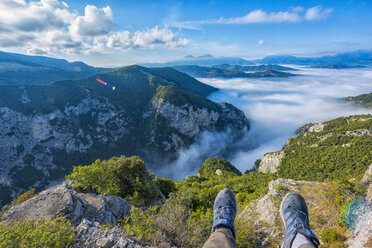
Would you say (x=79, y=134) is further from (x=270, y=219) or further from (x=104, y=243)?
(x=270, y=219)

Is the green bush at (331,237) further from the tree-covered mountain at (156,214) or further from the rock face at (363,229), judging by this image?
the rock face at (363,229)

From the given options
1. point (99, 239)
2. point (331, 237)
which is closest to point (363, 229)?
point (331, 237)

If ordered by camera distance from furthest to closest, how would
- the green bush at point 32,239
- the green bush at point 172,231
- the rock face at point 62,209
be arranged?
the rock face at point 62,209
the green bush at point 172,231
the green bush at point 32,239

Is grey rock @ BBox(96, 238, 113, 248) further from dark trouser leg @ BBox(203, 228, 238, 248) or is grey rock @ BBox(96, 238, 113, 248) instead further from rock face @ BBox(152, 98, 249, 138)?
rock face @ BBox(152, 98, 249, 138)

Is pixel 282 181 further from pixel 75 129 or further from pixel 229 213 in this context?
pixel 75 129

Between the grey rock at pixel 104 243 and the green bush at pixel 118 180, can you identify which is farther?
the green bush at pixel 118 180

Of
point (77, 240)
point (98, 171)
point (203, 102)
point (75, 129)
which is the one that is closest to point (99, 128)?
point (75, 129)

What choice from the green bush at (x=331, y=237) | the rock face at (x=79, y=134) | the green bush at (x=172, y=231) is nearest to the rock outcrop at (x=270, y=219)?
the green bush at (x=331, y=237)
